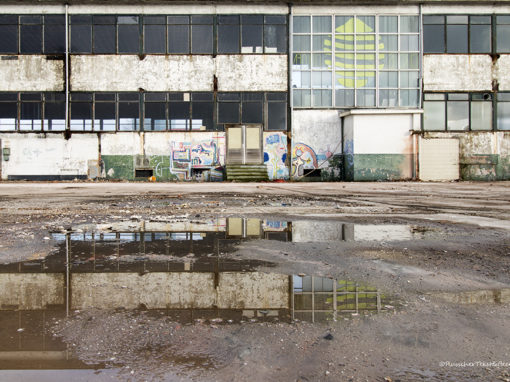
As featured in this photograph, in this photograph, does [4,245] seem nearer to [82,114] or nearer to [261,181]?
[261,181]

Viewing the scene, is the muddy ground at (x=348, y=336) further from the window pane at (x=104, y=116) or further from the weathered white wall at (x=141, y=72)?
the window pane at (x=104, y=116)

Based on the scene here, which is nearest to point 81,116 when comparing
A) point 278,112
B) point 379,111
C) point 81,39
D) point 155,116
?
point 155,116

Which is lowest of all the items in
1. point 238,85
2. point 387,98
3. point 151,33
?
point 387,98

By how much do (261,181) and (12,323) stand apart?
68.9 ft

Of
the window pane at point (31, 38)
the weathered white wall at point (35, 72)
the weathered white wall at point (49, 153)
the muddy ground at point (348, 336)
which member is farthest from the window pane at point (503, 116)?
the window pane at point (31, 38)

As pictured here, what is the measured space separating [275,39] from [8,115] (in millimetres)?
14394

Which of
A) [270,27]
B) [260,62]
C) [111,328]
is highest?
[270,27]

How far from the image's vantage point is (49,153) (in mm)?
23344

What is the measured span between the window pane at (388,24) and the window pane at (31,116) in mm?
18297

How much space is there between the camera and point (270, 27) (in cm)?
2347

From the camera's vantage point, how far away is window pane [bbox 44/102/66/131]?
917 inches

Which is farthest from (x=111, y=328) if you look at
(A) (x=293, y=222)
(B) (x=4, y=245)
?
(A) (x=293, y=222)

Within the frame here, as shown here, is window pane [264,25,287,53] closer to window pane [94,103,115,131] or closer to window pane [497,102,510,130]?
window pane [94,103,115,131]

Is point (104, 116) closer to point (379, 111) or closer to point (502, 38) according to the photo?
point (379, 111)
